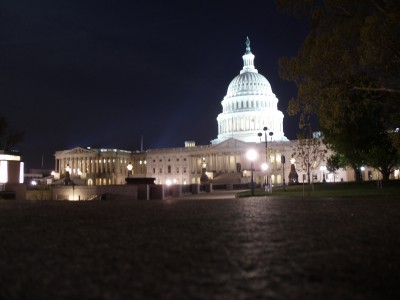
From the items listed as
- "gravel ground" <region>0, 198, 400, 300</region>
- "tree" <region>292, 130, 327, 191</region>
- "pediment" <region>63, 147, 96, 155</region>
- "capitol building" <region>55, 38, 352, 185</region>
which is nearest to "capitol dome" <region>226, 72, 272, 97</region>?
"capitol building" <region>55, 38, 352, 185</region>

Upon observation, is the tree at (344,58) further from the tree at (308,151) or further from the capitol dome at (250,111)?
the capitol dome at (250,111)

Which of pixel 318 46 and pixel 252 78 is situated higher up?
pixel 252 78

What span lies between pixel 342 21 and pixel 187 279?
20.9m

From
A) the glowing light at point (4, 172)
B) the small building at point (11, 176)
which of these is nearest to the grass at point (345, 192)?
the small building at point (11, 176)

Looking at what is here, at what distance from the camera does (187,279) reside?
5.54 metres

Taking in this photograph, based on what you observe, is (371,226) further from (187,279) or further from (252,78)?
(252,78)

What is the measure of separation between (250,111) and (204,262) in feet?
479

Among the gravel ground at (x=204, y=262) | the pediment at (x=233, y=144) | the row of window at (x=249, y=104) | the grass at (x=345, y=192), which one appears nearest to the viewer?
the gravel ground at (x=204, y=262)

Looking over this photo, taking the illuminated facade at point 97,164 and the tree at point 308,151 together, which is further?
the illuminated facade at point 97,164

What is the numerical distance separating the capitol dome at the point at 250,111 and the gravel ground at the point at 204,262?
139 metres

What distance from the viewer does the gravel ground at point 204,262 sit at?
5.08m

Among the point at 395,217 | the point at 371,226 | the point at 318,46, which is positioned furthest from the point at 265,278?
the point at 318,46

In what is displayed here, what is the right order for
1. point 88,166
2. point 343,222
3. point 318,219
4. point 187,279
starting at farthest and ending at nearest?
point 88,166 < point 318,219 < point 343,222 < point 187,279

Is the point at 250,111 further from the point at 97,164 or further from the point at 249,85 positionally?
the point at 97,164
